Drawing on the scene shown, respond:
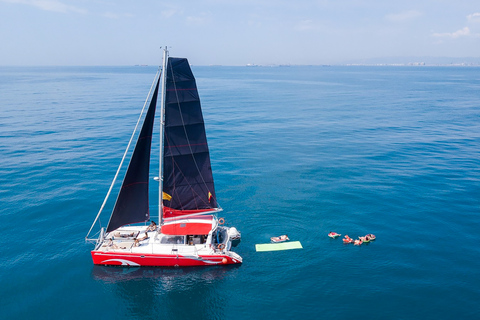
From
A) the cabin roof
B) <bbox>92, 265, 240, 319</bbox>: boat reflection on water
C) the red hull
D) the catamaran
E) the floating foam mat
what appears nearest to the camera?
<bbox>92, 265, 240, 319</bbox>: boat reflection on water

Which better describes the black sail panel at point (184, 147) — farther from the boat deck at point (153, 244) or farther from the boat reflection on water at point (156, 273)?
the boat reflection on water at point (156, 273)

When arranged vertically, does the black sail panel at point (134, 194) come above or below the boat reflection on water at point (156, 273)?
above

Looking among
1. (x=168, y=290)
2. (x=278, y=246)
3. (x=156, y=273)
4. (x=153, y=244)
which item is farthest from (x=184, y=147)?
(x=278, y=246)

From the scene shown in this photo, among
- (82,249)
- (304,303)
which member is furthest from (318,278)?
(82,249)

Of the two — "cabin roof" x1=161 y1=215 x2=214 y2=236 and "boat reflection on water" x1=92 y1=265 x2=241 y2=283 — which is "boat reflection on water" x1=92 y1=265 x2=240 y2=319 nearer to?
"boat reflection on water" x1=92 y1=265 x2=241 y2=283

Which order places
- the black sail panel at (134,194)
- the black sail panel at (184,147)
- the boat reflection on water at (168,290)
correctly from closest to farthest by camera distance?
1. the boat reflection on water at (168,290)
2. the black sail panel at (184,147)
3. the black sail panel at (134,194)

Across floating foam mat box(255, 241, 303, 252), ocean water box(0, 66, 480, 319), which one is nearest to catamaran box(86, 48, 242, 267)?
ocean water box(0, 66, 480, 319)

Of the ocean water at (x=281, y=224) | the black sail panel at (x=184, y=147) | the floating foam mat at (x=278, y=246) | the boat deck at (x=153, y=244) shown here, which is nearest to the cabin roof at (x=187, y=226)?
the boat deck at (x=153, y=244)
